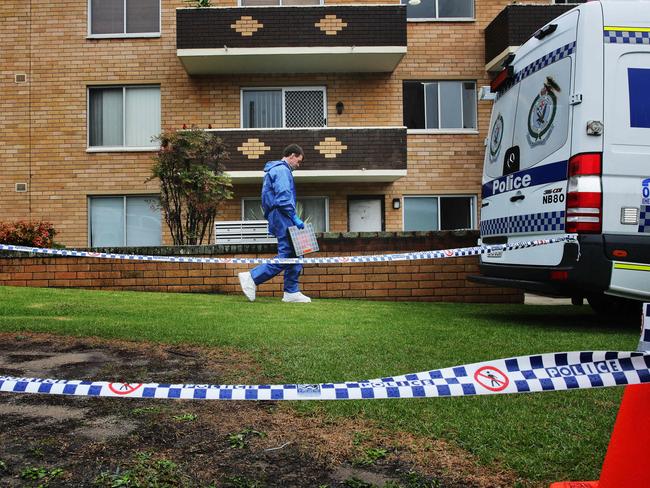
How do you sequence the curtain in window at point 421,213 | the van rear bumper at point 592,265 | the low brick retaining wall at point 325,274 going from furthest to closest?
the curtain in window at point 421,213, the low brick retaining wall at point 325,274, the van rear bumper at point 592,265

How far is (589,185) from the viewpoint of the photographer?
5.24 m

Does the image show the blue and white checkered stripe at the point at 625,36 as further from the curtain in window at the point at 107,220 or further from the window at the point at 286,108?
the curtain in window at the point at 107,220

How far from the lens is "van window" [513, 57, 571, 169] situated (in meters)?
5.58

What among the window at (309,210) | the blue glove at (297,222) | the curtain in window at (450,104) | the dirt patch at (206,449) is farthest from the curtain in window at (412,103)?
the dirt patch at (206,449)

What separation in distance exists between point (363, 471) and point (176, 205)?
8.65 m

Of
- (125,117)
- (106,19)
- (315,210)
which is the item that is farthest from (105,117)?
(315,210)

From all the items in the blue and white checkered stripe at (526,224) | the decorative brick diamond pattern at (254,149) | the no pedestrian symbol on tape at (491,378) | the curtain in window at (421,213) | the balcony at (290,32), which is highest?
the balcony at (290,32)

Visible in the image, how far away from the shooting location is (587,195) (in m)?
5.24

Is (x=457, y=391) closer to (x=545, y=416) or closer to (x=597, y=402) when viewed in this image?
(x=545, y=416)

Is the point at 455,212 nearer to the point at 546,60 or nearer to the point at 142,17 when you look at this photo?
the point at 142,17

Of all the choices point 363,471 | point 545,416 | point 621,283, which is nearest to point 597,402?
point 545,416

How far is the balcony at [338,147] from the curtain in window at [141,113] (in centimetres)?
248

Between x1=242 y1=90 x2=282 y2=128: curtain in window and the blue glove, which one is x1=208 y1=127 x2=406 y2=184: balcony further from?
the blue glove

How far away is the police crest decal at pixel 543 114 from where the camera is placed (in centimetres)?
577
